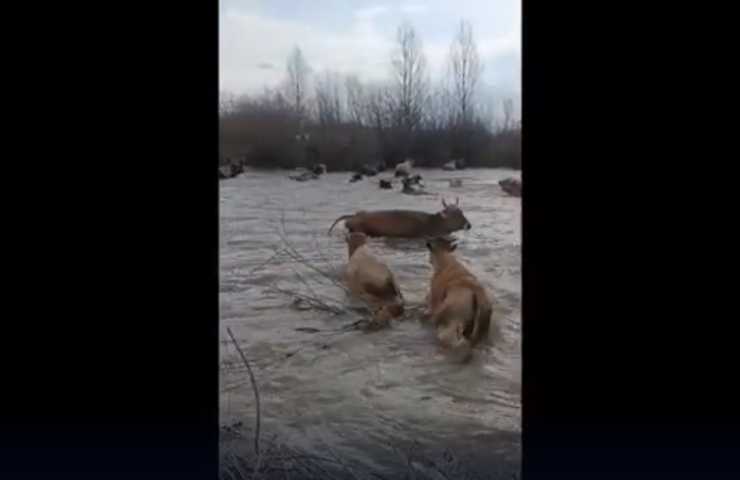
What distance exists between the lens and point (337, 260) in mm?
1455

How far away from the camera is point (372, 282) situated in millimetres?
→ 1442

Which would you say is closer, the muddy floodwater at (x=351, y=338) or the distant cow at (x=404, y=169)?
the muddy floodwater at (x=351, y=338)

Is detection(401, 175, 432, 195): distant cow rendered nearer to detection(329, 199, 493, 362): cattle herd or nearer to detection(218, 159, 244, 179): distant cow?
detection(329, 199, 493, 362): cattle herd

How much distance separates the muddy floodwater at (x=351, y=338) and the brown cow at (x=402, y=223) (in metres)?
0.01

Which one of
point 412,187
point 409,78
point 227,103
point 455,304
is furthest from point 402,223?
point 227,103

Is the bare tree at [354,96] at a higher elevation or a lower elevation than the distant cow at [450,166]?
higher

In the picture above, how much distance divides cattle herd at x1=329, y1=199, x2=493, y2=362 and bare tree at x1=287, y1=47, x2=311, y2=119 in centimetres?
26

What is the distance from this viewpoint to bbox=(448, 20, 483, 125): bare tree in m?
1.44

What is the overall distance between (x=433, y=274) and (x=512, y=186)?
0.23 meters

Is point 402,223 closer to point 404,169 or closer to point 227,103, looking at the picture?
point 404,169

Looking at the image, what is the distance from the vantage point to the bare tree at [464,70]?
144cm

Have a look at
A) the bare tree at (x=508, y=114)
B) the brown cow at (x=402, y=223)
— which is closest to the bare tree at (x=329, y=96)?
the brown cow at (x=402, y=223)

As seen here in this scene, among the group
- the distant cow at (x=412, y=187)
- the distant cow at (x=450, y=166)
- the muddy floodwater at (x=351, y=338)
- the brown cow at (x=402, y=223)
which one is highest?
the distant cow at (x=450, y=166)

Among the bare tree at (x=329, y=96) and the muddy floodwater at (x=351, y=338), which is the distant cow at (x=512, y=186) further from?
the bare tree at (x=329, y=96)
